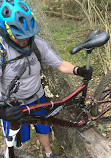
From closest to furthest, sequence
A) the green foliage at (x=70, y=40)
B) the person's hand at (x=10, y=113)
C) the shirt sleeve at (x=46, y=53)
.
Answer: the person's hand at (x=10, y=113) → the shirt sleeve at (x=46, y=53) → the green foliage at (x=70, y=40)

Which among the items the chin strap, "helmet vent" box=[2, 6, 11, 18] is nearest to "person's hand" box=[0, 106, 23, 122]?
the chin strap

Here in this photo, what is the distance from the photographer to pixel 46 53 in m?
2.43

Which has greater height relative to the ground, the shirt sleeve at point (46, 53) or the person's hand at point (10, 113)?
the shirt sleeve at point (46, 53)

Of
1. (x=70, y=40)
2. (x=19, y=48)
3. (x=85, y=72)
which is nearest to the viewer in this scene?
(x=19, y=48)

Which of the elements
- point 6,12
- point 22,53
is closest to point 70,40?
point 22,53

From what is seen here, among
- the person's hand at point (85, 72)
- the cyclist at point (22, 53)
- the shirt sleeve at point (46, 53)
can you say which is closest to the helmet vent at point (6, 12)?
the cyclist at point (22, 53)

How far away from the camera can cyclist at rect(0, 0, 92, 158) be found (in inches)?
77.5

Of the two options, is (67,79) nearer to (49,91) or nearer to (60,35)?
(49,91)

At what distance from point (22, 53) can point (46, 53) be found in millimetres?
382

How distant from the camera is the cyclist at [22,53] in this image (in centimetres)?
197

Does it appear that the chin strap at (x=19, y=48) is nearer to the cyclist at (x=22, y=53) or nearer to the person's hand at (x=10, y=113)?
the cyclist at (x=22, y=53)

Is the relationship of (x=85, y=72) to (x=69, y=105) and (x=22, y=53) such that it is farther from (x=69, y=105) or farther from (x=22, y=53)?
(x=22, y=53)

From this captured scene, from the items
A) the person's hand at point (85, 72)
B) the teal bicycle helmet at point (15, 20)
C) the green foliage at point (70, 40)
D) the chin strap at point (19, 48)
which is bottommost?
the green foliage at point (70, 40)

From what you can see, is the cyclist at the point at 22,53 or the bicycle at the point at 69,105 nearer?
the cyclist at the point at 22,53
